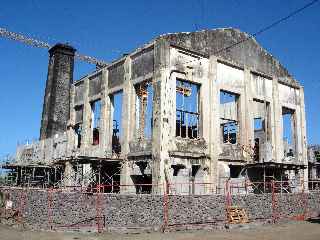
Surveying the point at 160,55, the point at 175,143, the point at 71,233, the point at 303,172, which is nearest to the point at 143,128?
the point at 175,143

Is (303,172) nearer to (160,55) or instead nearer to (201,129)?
(201,129)

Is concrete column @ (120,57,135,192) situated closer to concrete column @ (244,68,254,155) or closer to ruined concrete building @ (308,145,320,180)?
concrete column @ (244,68,254,155)

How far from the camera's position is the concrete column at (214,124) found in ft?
73.5

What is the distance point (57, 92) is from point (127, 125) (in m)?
18.3

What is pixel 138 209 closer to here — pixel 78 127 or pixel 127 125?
pixel 127 125

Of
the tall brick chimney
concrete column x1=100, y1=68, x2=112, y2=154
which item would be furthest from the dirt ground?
the tall brick chimney

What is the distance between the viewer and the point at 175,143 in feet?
69.2

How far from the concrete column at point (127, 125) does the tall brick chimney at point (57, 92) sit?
1654 cm

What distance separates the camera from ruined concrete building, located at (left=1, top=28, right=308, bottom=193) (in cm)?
2147

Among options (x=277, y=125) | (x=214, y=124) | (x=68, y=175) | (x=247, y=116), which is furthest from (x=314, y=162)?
(x=68, y=175)

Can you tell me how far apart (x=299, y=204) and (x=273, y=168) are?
4.79 metres

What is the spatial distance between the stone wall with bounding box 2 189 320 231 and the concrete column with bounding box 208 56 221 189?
3922mm

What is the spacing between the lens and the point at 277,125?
2702 cm

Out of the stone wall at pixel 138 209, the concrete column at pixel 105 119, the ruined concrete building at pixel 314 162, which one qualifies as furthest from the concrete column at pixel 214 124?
the ruined concrete building at pixel 314 162
